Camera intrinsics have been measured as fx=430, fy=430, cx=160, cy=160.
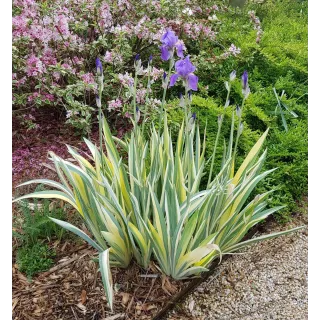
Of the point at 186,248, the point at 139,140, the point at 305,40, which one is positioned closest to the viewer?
the point at 186,248

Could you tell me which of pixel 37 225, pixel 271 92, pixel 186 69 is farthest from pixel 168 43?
pixel 271 92

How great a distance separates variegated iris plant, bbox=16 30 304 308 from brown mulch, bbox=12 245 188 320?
8cm

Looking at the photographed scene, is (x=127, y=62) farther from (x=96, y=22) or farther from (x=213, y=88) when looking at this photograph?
(x=213, y=88)

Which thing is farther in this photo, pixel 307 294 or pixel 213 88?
pixel 213 88

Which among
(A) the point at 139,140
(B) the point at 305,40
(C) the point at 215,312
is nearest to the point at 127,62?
(A) the point at 139,140

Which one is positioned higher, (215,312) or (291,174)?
(291,174)

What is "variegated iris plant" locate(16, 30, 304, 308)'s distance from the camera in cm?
214

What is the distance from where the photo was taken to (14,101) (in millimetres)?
3443

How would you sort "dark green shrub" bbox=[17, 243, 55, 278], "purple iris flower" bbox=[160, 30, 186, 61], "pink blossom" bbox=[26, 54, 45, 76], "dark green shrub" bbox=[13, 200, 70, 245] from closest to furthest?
"purple iris flower" bbox=[160, 30, 186, 61] < "dark green shrub" bbox=[17, 243, 55, 278] < "dark green shrub" bbox=[13, 200, 70, 245] < "pink blossom" bbox=[26, 54, 45, 76]

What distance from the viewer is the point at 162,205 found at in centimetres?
226

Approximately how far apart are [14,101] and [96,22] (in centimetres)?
93

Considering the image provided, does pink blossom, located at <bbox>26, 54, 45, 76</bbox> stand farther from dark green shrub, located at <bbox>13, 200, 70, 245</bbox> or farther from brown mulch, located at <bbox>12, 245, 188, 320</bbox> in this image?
brown mulch, located at <bbox>12, 245, 188, 320</bbox>

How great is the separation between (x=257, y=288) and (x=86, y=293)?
982 millimetres

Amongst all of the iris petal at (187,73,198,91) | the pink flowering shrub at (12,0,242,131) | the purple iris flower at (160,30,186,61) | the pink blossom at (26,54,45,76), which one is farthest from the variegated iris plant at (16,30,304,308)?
the pink blossom at (26,54,45,76)
